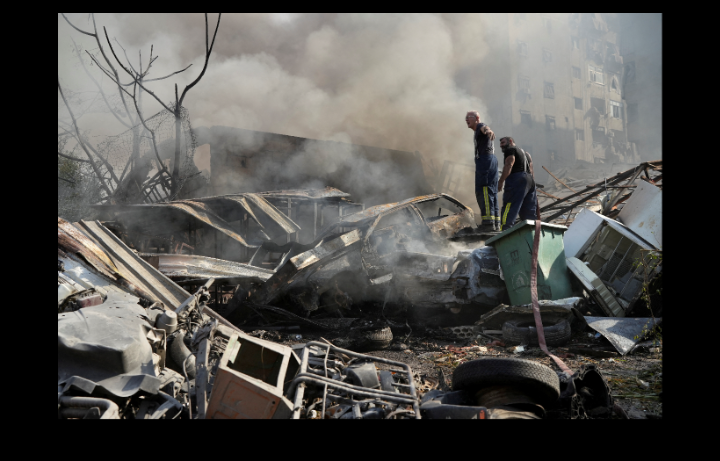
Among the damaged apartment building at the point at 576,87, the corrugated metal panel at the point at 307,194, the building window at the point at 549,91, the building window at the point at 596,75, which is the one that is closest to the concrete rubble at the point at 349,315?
the corrugated metal panel at the point at 307,194

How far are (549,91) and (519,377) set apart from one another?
31.0 metres

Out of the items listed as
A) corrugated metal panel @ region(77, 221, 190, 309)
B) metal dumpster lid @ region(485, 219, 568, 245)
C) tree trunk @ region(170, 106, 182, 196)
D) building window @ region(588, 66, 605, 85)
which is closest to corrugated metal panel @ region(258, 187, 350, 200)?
tree trunk @ region(170, 106, 182, 196)

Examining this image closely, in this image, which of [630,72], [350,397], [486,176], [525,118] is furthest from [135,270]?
[630,72]

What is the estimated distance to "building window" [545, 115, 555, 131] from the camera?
96.1 feet

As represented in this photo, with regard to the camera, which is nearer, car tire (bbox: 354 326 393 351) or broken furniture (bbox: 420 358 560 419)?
broken furniture (bbox: 420 358 560 419)

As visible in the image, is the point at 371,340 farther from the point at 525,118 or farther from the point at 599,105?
the point at 599,105

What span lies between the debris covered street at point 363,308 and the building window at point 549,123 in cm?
2317

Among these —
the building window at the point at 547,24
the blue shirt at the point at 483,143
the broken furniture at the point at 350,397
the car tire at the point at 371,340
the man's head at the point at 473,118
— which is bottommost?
the car tire at the point at 371,340

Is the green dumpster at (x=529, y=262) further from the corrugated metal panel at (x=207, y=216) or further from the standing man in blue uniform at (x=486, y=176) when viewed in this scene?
the corrugated metal panel at (x=207, y=216)

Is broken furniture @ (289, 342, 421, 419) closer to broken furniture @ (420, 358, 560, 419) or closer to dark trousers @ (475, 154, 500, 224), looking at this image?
broken furniture @ (420, 358, 560, 419)

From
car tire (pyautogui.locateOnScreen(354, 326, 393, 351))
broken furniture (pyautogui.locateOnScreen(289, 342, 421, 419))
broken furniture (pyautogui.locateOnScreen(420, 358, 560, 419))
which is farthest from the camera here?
car tire (pyautogui.locateOnScreen(354, 326, 393, 351))

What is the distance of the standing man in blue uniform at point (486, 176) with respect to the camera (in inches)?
248

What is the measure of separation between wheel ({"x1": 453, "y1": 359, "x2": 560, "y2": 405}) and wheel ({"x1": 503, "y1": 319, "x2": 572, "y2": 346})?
1.73m
